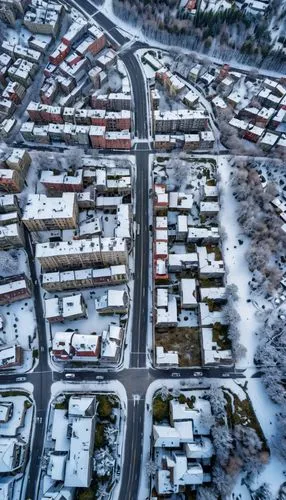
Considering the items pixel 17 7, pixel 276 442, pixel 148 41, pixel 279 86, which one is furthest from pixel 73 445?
pixel 17 7

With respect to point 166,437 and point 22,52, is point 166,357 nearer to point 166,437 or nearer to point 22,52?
point 166,437

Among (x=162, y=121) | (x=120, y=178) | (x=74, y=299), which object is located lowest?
(x=74, y=299)

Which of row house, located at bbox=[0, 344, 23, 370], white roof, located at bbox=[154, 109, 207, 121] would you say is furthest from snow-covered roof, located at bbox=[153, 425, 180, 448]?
white roof, located at bbox=[154, 109, 207, 121]

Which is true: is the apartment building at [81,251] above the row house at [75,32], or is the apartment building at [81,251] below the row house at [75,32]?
below

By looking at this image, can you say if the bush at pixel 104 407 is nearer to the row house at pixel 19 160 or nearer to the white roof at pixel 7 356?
the white roof at pixel 7 356

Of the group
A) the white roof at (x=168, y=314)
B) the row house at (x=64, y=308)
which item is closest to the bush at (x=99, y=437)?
the row house at (x=64, y=308)

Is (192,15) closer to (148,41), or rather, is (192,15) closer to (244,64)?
(148,41)
